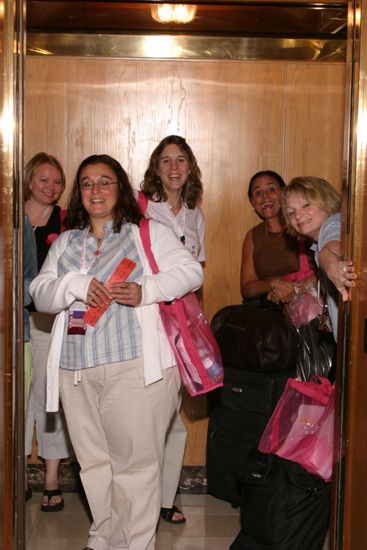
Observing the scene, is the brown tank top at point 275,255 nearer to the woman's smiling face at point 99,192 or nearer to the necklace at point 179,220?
the necklace at point 179,220

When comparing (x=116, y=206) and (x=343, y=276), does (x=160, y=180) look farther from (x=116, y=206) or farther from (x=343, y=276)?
(x=343, y=276)

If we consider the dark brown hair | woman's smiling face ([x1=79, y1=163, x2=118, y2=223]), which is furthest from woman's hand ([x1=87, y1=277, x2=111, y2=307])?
the dark brown hair

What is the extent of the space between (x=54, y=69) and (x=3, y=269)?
7.73 ft

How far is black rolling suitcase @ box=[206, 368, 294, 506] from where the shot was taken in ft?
14.3

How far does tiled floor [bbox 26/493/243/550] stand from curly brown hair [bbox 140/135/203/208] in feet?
5.25

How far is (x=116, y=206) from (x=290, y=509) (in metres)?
1.42

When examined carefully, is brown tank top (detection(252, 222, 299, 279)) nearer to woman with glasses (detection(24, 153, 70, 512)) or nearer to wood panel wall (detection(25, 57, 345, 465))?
wood panel wall (detection(25, 57, 345, 465))

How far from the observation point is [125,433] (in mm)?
3377

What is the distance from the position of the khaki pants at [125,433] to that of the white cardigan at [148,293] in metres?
0.08

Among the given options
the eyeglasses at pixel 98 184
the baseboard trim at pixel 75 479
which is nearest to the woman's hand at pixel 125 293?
the eyeglasses at pixel 98 184

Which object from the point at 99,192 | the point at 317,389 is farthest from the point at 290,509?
the point at 99,192

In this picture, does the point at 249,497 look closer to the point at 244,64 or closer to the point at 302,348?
the point at 302,348

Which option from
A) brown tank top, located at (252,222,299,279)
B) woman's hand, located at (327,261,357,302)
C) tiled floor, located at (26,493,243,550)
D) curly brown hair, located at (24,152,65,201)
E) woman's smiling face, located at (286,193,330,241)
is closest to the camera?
woman's hand, located at (327,261,357,302)

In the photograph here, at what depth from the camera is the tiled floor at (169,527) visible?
157 inches
